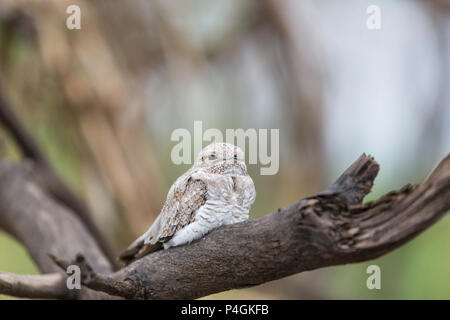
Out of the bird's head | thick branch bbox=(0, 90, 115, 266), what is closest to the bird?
the bird's head

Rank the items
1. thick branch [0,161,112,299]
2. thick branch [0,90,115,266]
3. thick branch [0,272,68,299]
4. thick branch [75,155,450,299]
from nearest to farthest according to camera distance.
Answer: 1. thick branch [75,155,450,299]
2. thick branch [0,272,68,299]
3. thick branch [0,161,112,299]
4. thick branch [0,90,115,266]

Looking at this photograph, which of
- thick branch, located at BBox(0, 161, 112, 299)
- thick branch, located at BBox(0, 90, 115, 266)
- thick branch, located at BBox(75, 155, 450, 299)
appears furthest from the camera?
thick branch, located at BBox(0, 90, 115, 266)

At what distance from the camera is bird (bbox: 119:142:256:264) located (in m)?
1.30

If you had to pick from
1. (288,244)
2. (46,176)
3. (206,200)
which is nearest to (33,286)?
(206,200)

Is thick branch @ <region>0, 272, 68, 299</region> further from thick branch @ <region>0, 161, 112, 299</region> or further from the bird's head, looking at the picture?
the bird's head

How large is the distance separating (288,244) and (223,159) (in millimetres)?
421

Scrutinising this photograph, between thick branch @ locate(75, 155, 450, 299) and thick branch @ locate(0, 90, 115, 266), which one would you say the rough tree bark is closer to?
thick branch @ locate(75, 155, 450, 299)

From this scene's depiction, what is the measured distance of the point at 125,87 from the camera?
336cm

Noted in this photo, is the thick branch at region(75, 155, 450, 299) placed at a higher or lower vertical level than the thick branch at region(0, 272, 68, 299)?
higher

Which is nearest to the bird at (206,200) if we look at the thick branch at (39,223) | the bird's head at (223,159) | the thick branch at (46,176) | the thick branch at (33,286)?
the bird's head at (223,159)

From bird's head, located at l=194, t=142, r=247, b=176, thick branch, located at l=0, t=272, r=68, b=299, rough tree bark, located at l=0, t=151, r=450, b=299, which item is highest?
bird's head, located at l=194, t=142, r=247, b=176

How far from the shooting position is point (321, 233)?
0.93m

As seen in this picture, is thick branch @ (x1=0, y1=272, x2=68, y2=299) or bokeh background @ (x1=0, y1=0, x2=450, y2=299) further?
bokeh background @ (x1=0, y1=0, x2=450, y2=299)
